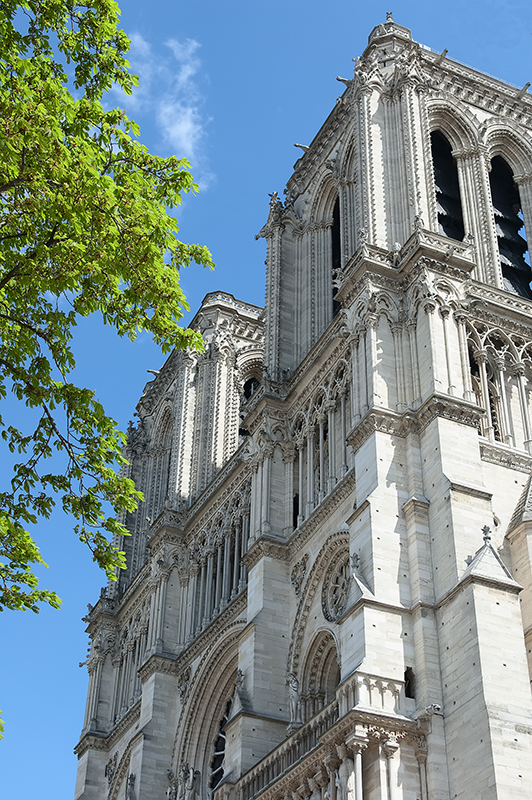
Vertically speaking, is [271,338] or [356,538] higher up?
[271,338]

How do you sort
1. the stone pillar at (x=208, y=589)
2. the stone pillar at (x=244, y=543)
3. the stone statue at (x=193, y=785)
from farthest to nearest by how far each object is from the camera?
the stone pillar at (x=208, y=589) < the stone pillar at (x=244, y=543) < the stone statue at (x=193, y=785)

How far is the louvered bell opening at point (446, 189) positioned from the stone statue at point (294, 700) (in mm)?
14586

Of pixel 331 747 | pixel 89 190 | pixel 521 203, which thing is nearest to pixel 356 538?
pixel 331 747

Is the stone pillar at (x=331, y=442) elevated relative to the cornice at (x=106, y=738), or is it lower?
elevated

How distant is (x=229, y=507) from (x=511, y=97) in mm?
17154

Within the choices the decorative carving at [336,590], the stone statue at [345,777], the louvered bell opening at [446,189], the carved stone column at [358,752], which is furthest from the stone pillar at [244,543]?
the carved stone column at [358,752]

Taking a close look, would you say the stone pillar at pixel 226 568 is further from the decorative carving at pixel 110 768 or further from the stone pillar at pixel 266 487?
the decorative carving at pixel 110 768

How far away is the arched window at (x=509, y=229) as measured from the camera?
118ft

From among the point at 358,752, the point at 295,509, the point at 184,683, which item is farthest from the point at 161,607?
the point at 358,752

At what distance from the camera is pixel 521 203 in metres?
37.8

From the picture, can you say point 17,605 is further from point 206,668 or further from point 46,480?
point 206,668

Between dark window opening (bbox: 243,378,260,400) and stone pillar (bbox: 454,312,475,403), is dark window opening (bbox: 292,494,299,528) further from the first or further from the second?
dark window opening (bbox: 243,378,260,400)

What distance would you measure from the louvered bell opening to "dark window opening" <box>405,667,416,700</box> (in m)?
15.9

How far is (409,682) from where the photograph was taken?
23.6m
